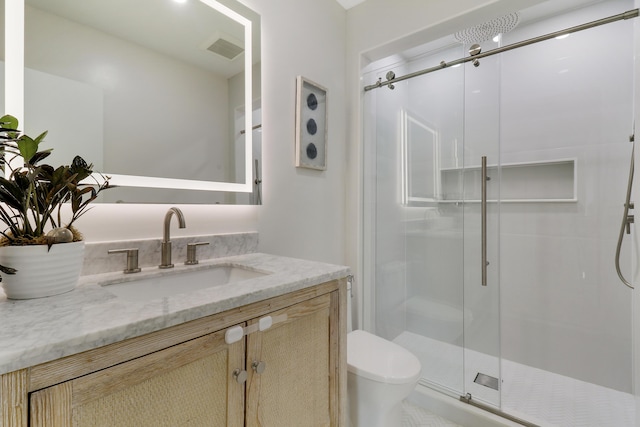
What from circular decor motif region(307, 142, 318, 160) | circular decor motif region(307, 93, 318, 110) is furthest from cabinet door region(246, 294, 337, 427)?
circular decor motif region(307, 93, 318, 110)

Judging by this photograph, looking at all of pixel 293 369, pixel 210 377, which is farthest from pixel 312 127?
pixel 210 377

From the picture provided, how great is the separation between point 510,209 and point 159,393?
2.41m

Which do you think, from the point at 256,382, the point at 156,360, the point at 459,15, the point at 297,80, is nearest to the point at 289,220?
the point at 297,80

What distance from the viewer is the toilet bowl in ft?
4.17

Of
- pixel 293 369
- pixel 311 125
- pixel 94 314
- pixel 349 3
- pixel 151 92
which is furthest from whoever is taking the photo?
pixel 349 3

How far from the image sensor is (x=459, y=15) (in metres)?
1.59

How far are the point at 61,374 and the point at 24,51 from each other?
3.22 feet

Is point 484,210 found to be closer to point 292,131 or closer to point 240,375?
point 292,131

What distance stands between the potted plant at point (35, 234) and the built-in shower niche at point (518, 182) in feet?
6.76

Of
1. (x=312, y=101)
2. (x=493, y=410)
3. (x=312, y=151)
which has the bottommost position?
(x=493, y=410)

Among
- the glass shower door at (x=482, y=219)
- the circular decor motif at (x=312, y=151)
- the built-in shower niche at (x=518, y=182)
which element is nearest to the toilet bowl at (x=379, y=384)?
the glass shower door at (x=482, y=219)

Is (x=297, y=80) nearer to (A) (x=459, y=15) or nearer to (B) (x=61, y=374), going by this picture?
(A) (x=459, y=15)

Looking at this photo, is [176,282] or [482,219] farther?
[482,219]

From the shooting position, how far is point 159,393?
2.08ft
